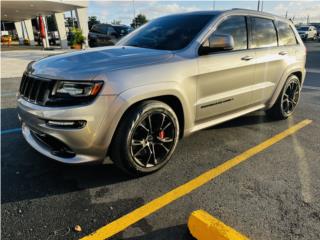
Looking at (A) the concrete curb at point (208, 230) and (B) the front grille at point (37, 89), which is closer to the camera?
(A) the concrete curb at point (208, 230)

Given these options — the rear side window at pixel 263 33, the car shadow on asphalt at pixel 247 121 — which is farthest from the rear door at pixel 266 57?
the car shadow on asphalt at pixel 247 121

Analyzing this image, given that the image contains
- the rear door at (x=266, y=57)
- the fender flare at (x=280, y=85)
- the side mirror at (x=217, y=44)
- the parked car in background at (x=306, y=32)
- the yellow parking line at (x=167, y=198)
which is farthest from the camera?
the parked car in background at (x=306, y=32)

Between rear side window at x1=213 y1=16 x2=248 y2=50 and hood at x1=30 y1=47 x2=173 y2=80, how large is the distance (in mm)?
996

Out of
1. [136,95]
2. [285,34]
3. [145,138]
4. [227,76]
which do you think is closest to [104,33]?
[285,34]

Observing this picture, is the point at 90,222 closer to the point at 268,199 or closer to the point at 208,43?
the point at 268,199

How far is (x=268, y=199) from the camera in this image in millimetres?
2930

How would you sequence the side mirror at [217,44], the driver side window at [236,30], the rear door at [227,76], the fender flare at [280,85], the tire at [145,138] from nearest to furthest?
the tire at [145,138] → the side mirror at [217,44] → the rear door at [227,76] → the driver side window at [236,30] → the fender flare at [280,85]

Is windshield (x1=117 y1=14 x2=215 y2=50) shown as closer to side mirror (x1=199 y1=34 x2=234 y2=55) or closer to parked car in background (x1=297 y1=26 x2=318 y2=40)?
side mirror (x1=199 y1=34 x2=234 y2=55)

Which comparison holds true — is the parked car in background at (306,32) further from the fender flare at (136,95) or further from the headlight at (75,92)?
the headlight at (75,92)

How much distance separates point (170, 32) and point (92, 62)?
1379 millimetres

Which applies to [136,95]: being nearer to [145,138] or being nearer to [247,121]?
[145,138]

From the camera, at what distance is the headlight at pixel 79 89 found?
277 centimetres

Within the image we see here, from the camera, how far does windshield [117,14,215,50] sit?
3732 millimetres

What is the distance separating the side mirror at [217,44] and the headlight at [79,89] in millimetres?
1410
